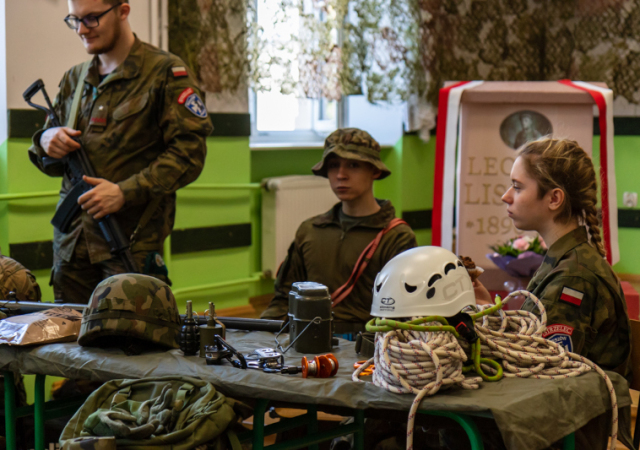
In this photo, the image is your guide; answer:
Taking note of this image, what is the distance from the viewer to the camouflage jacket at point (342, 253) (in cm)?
257

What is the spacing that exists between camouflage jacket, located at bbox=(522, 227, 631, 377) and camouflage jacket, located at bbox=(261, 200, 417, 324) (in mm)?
820

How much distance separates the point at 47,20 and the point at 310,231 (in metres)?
1.77

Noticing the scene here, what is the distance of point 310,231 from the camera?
274cm

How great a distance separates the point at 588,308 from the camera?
Result: 1.75 meters

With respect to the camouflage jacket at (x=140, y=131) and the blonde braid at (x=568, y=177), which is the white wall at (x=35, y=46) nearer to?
the camouflage jacket at (x=140, y=131)

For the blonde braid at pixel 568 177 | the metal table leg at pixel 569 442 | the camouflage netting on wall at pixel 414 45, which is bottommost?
the metal table leg at pixel 569 442

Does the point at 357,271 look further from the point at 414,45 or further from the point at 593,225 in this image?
the point at 414,45

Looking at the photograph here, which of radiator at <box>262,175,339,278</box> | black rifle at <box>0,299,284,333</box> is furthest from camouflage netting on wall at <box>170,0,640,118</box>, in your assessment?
black rifle at <box>0,299,284,333</box>

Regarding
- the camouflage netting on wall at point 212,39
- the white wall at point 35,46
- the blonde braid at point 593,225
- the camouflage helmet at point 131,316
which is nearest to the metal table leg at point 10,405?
the camouflage helmet at point 131,316

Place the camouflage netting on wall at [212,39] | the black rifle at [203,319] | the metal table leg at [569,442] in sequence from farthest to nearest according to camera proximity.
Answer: the camouflage netting on wall at [212,39], the black rifle at [203,319], the metal table leg at [569,442]

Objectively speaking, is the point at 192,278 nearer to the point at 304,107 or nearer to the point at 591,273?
the point at 304,107

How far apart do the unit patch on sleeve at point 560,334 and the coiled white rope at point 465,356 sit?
5 cm

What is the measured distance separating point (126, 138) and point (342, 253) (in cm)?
86

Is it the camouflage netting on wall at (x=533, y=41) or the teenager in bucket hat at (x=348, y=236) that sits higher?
the camouflage netting on wall at (x=533, y=41)
